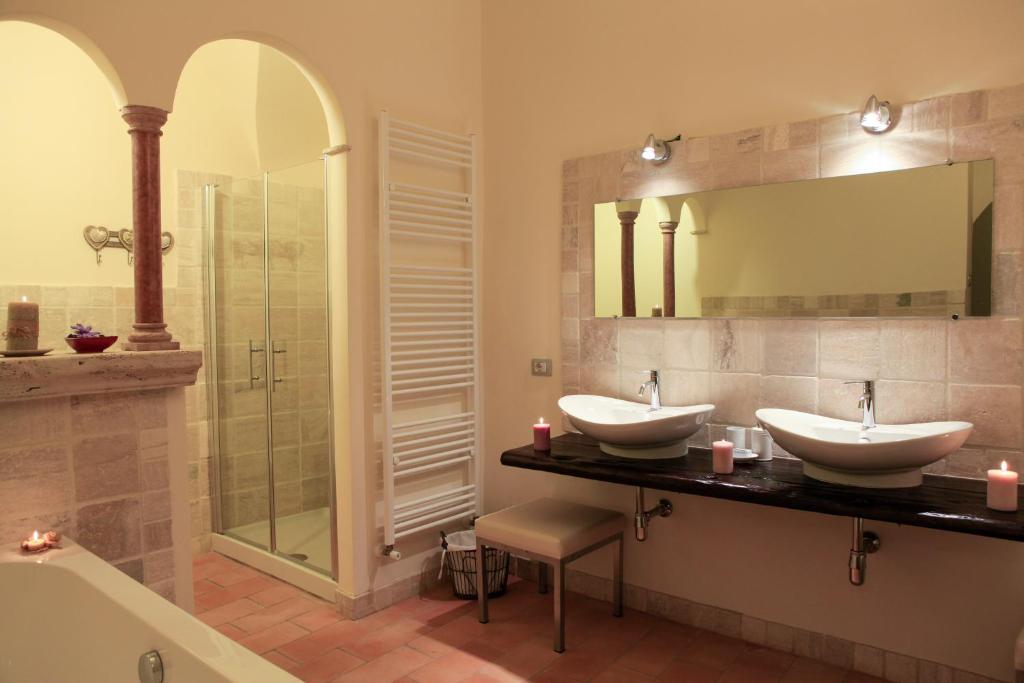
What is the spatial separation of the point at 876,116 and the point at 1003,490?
3.91ft

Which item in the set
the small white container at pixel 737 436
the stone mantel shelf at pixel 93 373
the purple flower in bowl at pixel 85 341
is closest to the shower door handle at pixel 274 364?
the stone mantel shelf at pixel 93 373

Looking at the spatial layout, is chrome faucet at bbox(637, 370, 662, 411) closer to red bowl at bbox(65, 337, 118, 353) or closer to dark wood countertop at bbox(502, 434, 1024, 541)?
dark wood countertop at bbox(502, 434, 1024, 541)

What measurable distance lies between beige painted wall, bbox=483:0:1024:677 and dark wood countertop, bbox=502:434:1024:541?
0.31m

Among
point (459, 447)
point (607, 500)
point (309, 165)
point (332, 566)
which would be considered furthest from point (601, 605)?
point (309, 165)

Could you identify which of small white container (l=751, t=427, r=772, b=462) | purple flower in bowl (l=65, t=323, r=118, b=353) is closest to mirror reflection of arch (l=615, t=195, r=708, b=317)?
small white container (l=751, t=427, r=772, b=462)

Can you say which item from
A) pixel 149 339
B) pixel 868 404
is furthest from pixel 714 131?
pixel 149 339

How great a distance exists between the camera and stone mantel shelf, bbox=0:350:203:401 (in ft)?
6.54

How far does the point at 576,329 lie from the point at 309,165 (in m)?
1.38

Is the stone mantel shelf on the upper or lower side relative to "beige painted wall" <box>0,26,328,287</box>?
lower

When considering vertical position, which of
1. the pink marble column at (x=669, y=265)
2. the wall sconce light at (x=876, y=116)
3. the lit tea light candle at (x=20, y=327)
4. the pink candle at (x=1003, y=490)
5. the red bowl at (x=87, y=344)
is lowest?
the pink candle at (x=1003, y=490)

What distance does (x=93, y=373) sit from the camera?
7.01 feet

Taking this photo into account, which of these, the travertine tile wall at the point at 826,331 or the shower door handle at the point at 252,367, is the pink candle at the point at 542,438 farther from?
the shower door handle at the point at 252,367

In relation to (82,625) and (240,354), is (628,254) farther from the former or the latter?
(82,625)

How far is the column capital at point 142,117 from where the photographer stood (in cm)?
229
